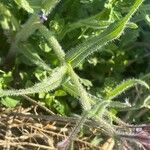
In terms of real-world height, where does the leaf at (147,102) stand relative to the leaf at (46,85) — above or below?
below

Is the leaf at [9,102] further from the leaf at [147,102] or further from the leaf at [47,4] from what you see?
the leaf at [147,102]

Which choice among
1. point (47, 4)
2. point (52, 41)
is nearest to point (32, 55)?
point (52, 41)

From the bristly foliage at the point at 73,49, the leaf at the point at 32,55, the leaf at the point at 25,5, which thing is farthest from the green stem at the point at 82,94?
the leaf at the point at 25,5

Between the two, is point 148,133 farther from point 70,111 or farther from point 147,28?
point 147,28

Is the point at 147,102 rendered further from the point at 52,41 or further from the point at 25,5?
the point at 25,5

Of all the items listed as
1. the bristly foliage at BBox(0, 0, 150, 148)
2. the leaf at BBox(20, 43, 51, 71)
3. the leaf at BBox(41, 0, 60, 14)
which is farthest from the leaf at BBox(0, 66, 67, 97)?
the leaf at BBox(41, 0, 60, 14)

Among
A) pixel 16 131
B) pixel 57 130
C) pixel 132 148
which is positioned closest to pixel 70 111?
pixel 57 130
